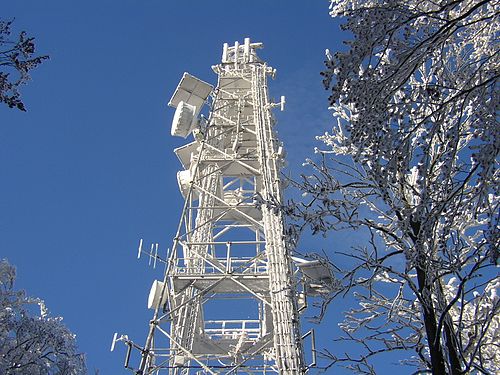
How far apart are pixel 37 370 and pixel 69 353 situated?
0.96 meters

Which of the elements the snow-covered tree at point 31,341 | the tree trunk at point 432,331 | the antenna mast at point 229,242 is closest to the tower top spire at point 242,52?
the antenna mast at point 229,242

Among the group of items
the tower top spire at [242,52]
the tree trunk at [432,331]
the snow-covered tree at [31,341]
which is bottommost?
the tree trunk at [432,331]

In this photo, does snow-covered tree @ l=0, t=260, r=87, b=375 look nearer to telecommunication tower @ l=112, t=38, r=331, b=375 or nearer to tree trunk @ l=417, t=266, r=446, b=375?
telecommunication tower @ l=112, t=38, r=331, b=375

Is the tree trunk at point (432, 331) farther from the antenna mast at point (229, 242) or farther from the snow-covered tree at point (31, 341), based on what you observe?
the snow-covered tree at point (31, 341)

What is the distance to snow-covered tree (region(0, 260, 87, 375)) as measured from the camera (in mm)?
12555

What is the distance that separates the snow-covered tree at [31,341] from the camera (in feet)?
41.2

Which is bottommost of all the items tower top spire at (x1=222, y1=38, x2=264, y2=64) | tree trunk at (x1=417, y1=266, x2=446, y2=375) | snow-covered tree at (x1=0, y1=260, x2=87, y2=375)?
tree trunk at (x1=417, y1=266, x2=446, y2=375)

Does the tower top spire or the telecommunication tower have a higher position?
the tower top spire

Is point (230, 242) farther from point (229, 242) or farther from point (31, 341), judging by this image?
point (31, 341)

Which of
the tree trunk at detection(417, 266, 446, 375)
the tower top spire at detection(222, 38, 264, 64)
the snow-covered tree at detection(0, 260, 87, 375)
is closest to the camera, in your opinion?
the tree trunk at detection(417, 266, 446, 375)

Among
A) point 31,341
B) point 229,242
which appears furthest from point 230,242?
point 31,341

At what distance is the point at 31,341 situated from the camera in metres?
13.1


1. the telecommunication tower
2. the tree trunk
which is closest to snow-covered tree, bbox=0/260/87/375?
the telecommunication tower

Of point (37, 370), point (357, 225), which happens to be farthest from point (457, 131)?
point (37, 370)
